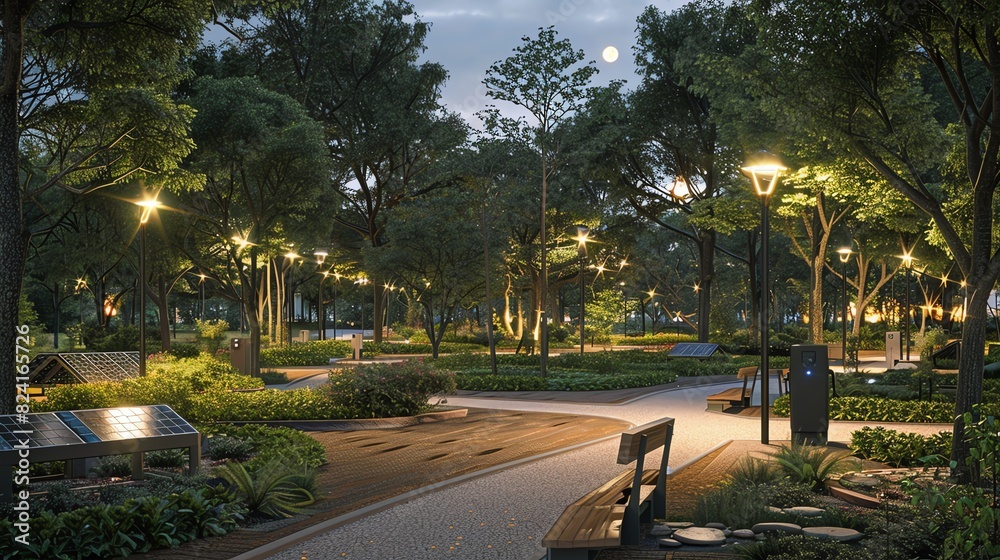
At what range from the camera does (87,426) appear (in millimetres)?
8352

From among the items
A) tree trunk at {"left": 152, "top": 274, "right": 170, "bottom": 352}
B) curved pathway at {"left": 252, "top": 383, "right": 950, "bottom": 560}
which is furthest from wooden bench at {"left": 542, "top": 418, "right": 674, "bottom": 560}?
tree trunk at {"left": 152, "top": 274, "right": 170, "bottom": 352}

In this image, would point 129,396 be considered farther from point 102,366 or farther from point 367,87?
point 367,87

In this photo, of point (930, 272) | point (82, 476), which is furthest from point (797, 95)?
point (930, 272)

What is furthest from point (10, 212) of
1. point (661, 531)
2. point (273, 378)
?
point (273, 378)

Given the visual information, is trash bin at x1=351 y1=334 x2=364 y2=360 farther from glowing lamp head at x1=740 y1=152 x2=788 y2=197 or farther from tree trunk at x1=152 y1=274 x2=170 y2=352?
glowing lamp head at x1=740 y1=152 x2=788 y2=197

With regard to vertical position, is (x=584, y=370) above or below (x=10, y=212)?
below

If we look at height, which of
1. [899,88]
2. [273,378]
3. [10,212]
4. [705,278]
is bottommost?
[273,378]

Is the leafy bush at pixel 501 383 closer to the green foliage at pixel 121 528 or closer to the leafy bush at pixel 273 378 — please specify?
the leafy bush at pixel 273 378

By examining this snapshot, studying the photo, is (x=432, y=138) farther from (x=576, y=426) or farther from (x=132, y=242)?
(x=576, y=426)

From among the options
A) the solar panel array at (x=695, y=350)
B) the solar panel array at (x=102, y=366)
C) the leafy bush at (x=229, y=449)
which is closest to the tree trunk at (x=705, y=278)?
the solar panel array at (x=695, y=350)

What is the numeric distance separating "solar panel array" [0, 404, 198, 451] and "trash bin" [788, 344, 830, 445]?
851cm

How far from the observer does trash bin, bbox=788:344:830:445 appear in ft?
41.5

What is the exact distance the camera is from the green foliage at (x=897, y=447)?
10.5 meters

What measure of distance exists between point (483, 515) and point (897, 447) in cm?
576
